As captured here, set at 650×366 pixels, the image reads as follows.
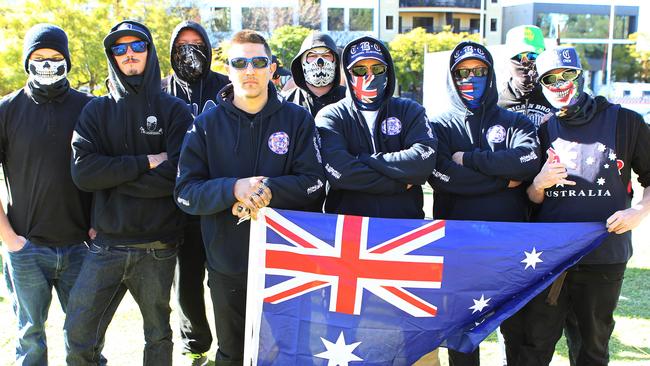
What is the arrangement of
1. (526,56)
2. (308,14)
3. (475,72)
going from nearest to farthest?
(475,72)
(526,56)
(308,14)

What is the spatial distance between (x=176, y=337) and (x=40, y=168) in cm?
257

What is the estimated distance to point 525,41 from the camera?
6105 mm

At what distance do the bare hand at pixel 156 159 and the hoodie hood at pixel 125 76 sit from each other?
474mm

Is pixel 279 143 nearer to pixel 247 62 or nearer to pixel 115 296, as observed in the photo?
pixel 247 62

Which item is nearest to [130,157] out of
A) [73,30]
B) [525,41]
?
[525,41]

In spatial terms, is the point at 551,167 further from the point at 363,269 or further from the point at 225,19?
the point at 225,19

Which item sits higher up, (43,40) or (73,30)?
(73,30)

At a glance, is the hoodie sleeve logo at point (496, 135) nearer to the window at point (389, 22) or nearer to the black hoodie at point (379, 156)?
the black hoodie at point (379, 156)

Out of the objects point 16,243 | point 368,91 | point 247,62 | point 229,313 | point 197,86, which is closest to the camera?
point 247,62

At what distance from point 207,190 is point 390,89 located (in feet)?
4.96

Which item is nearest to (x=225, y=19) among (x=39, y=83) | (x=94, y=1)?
(x=94, y=1)

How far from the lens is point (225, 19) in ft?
164

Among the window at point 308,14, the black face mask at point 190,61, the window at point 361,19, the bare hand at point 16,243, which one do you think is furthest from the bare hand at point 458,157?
the window at point 361,19

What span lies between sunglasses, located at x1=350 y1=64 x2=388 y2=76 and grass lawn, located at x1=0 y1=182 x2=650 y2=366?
283 centimetres
